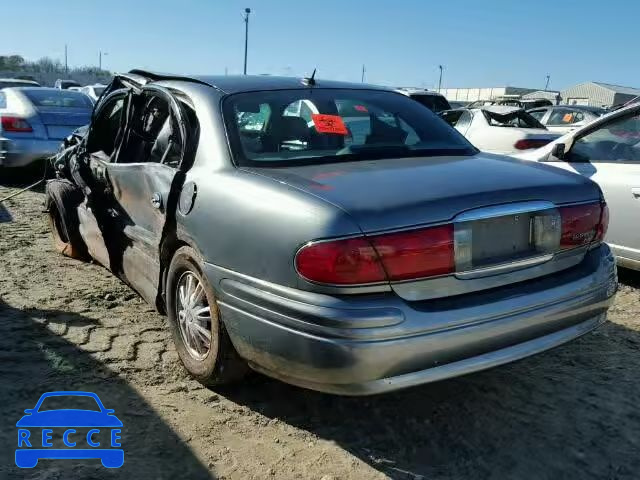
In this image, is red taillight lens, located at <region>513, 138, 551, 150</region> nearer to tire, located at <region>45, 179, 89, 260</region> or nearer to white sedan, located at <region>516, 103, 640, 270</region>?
white sedan, located at <region>516, 103, 640, 270</region>

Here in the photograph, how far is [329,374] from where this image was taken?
91.7 inches

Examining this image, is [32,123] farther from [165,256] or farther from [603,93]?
[603,93]

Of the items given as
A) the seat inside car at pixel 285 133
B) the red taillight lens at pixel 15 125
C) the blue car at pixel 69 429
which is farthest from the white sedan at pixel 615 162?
the red taillight lens at pixel 15 125

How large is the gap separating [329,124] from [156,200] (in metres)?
1.01

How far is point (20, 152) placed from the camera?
846 centimetres

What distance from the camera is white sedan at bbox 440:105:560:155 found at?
8.51 m

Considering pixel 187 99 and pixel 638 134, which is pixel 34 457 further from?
pixel 638 134

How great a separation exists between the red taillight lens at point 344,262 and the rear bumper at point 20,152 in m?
7.35

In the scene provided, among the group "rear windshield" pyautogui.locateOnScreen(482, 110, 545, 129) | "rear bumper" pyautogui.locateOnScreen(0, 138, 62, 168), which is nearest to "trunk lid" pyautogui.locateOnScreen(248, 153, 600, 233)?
"rear bumper" pyautogui.locateOnScreen(0, 138, 62, 168)

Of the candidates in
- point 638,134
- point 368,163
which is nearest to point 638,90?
point 638,134

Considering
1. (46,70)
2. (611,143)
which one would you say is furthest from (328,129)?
(46,70)

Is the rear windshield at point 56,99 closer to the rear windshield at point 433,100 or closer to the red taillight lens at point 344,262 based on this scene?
the rear windshield at point 433,100

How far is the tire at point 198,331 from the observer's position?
2877mm

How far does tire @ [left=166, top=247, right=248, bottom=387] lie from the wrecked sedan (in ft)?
0.04
